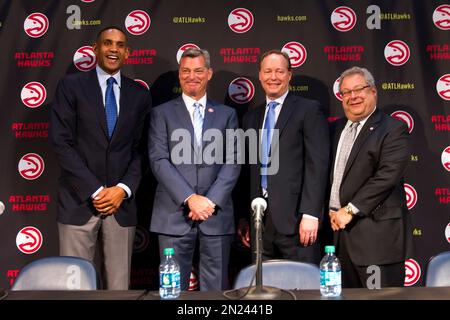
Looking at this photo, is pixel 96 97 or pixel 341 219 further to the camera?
pixel 96 97

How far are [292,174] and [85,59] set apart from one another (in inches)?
73.6

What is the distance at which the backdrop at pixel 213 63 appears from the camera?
429 centimetres

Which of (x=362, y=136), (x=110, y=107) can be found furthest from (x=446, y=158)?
(x=110, y=107)

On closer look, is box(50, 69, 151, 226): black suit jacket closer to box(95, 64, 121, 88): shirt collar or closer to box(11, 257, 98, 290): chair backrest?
box(95, 64, 121, 88): shirt collar

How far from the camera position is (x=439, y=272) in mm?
2549

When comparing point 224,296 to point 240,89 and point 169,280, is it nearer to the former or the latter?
point 169,280

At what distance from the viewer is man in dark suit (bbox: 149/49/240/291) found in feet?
11.9

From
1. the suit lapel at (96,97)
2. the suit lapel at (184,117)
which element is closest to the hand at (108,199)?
the suit lapel at (96,97)

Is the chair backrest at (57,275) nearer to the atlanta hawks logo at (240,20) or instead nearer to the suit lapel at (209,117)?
the suit lapel at (209,117)

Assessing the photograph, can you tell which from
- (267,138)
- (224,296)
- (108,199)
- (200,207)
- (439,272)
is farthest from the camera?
(267,138)

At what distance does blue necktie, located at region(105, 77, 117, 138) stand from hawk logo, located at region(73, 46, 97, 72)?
0.55m

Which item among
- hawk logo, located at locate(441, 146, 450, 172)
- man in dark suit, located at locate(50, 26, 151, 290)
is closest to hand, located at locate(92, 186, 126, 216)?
man in dark suit, located at locate(50, 26, 151, 290)

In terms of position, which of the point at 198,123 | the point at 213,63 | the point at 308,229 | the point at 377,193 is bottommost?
the point at 308,229
